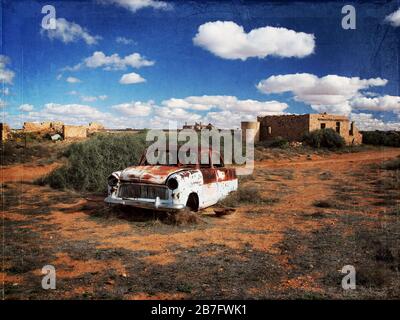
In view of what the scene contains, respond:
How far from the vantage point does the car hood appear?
6.29 metres

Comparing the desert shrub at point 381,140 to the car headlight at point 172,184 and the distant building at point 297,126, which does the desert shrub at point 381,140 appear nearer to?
the distant building at point 297,126

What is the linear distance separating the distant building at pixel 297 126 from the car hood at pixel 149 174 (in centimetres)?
2468

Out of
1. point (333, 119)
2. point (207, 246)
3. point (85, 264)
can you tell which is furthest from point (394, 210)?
point (333, 119)

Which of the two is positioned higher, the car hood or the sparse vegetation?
the sparse vegetation

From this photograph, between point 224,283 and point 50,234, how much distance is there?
372 centimetres

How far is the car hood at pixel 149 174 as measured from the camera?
6289mm

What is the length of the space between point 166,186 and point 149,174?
0.50 meters

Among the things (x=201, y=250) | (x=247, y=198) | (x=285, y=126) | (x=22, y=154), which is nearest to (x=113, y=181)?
(x=201, y=250)

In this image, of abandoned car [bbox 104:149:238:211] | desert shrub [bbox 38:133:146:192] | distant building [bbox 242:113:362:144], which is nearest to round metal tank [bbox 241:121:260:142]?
distant building [bbox 242:113:362:144]

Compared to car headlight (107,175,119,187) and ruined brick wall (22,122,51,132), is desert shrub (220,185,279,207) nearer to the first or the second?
car headlight (107,175,119,187)

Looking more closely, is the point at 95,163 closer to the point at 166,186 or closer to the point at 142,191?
the point at 142,191
